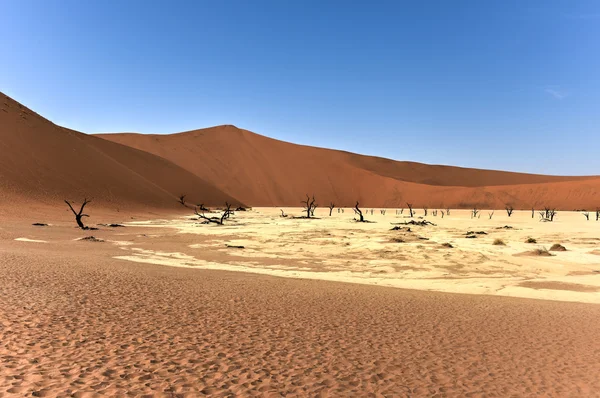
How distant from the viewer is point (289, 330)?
23.7 feet

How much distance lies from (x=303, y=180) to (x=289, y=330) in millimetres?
112469

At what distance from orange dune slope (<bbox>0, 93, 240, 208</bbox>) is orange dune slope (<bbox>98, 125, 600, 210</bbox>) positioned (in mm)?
42281

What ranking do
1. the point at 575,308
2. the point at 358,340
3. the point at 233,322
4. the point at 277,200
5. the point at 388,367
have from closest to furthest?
1. the point at 388,367
2. the point at 358,340
3. the point at 233,322
4. the point at 575,308
5. the point at 277,200

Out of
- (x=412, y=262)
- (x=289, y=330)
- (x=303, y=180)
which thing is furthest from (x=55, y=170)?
(x=303, y=180)

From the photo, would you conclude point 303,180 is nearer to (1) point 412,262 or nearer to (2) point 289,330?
(1) point 412,262

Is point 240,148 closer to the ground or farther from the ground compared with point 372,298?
farther from the ground

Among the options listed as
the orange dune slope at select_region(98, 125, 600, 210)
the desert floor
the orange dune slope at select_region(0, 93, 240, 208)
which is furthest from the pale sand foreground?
the orange dune slope at select_region(98, 125, 600, 210)

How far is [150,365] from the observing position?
530cm

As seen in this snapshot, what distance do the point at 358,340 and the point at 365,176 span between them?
396 feet

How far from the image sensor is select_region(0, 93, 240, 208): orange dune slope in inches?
1774

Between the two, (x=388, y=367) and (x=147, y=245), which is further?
(x=147, y=245)

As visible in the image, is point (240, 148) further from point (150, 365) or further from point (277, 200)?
point (150, 365)

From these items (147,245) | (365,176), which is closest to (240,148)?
(365,176)

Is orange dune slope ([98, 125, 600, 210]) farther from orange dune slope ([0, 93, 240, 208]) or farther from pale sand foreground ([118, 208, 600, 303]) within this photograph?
pale sand foreground ([118, 208, 600, 303])
